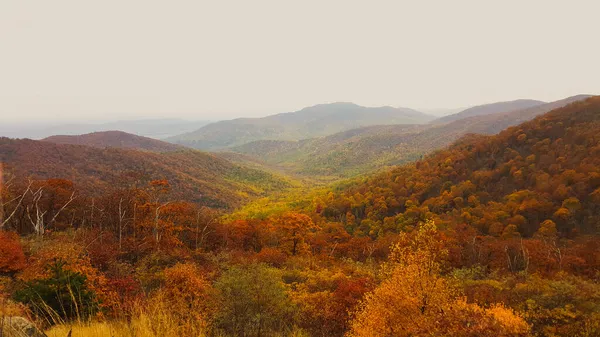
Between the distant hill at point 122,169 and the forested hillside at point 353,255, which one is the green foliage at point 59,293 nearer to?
the forested hillside at point 353,255

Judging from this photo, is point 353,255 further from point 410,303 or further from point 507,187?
point 507,187

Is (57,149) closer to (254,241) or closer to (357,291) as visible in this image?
(254,241)

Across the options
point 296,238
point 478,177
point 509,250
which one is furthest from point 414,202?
point 296,238

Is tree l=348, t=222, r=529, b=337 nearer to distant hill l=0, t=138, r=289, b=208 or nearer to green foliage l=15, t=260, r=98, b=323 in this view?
green foliage l=15, t=260, r=98, b=323

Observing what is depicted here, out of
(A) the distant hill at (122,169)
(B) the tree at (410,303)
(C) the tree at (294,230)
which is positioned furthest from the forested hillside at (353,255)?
(A) the distant hill at (122,169)

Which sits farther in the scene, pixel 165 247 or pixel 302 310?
pixel 165 247

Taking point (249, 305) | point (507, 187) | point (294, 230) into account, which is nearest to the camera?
point (249, 305)

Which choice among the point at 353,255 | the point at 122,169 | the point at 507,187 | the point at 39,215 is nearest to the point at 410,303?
the point at 353,255

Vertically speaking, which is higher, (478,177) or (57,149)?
(57,149)
